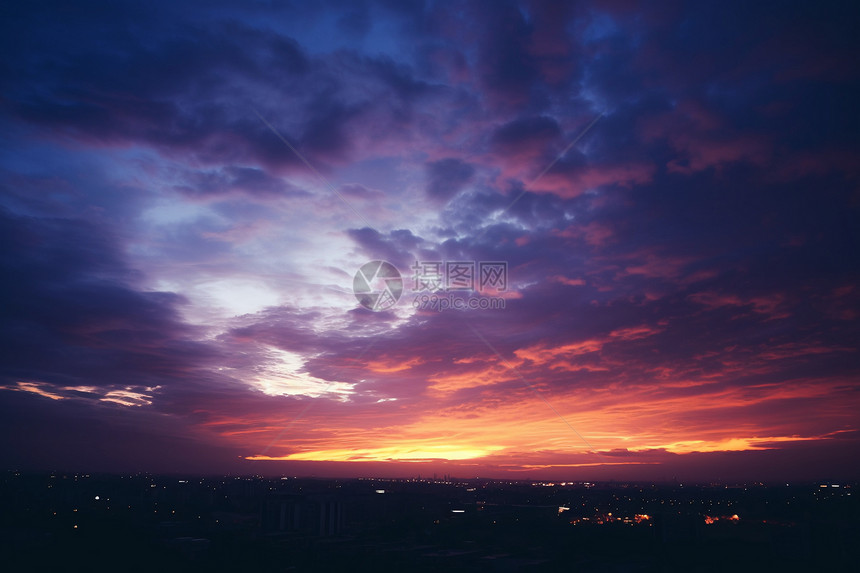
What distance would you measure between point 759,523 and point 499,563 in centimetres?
2703

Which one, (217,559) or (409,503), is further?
(409,503)

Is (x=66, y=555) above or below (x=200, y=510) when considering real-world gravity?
above

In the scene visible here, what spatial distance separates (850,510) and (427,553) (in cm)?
4124

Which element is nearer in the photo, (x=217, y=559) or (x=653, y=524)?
(x=217, y=559)

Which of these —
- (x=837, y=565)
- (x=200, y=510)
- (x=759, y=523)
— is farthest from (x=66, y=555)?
(x=759, y=523)

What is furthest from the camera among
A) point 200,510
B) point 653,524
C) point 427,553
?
point 200,510

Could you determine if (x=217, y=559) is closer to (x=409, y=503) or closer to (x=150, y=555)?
(x=150, y=555)

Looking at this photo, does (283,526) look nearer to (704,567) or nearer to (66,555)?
(66,555)

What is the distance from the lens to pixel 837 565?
2317 centimetres

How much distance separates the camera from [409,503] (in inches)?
2237

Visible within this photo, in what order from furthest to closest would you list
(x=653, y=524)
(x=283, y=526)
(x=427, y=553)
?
(x=283, y=526), (x=653, y=524), (x=427, y=553)

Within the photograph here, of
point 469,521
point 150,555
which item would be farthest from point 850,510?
point 150,555

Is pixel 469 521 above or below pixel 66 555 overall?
below

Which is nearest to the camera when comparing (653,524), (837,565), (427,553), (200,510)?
(837,565)
